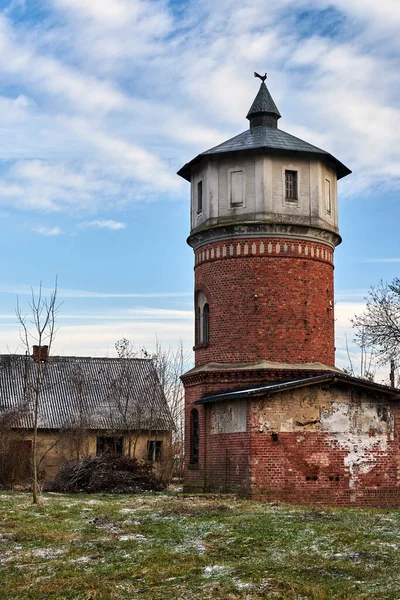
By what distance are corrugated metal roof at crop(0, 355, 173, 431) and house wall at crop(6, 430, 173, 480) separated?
0.38m

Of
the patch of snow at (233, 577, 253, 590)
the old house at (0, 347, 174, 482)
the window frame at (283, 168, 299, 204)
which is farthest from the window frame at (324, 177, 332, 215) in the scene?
the patch of snow at (233, 577, 253, 590)

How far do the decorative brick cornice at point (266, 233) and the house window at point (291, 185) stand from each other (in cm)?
101

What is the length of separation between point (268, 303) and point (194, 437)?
480cm

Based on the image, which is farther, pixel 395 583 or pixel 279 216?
pixel 279 216

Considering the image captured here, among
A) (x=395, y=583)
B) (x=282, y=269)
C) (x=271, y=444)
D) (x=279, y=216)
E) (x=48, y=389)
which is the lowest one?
(x=395, y=583)

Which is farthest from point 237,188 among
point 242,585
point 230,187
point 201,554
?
point 242,585

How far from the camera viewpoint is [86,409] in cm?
3600

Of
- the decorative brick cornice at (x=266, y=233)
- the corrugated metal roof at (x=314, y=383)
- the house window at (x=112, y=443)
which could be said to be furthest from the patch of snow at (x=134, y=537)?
the house window at (x=112, y=443)

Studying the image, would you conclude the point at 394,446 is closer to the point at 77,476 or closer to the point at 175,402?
the point at 77,476

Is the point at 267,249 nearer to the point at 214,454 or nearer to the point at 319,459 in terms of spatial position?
the point at 214,454

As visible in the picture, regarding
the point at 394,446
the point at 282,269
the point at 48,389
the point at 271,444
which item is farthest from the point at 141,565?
the point at 48,389

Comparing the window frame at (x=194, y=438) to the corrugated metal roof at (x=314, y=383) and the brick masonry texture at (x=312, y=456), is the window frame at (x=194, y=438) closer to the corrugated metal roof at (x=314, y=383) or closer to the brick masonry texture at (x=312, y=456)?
the brick masonry texture at (x=312, y=456)

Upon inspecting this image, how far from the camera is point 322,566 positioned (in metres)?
10.9

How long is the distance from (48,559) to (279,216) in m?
14.6
